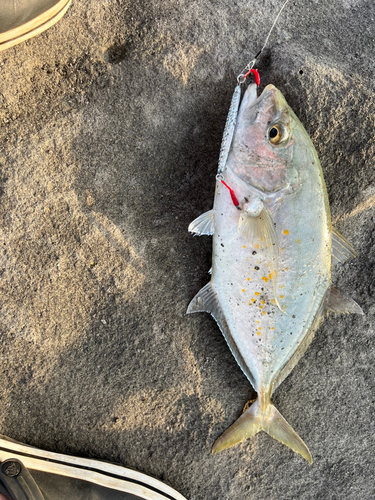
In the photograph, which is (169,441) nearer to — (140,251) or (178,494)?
(178,494)

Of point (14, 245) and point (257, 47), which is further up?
point (257, 47)

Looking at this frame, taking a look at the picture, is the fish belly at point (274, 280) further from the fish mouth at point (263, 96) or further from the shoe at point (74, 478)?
the shoe at point (74, 478)

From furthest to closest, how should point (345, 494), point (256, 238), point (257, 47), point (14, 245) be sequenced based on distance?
point (345, 494) → point (257, 47) → point (14, 245) → point (256, 238)

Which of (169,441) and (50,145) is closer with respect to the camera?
(50,145)

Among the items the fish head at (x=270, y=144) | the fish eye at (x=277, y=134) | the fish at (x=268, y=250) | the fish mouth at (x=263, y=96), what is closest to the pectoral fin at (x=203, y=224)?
the fish at (x=268, y=250)

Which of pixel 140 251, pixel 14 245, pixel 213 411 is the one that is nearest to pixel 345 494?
pixel 213 411

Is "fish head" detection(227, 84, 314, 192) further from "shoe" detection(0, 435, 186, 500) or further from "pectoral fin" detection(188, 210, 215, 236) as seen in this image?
"shoe" detection(0, 435, 186, 500)

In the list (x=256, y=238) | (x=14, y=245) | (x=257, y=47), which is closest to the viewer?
(x=256, y=238)

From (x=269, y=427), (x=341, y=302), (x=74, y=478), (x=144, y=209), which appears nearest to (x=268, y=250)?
(x=341, y=302)
